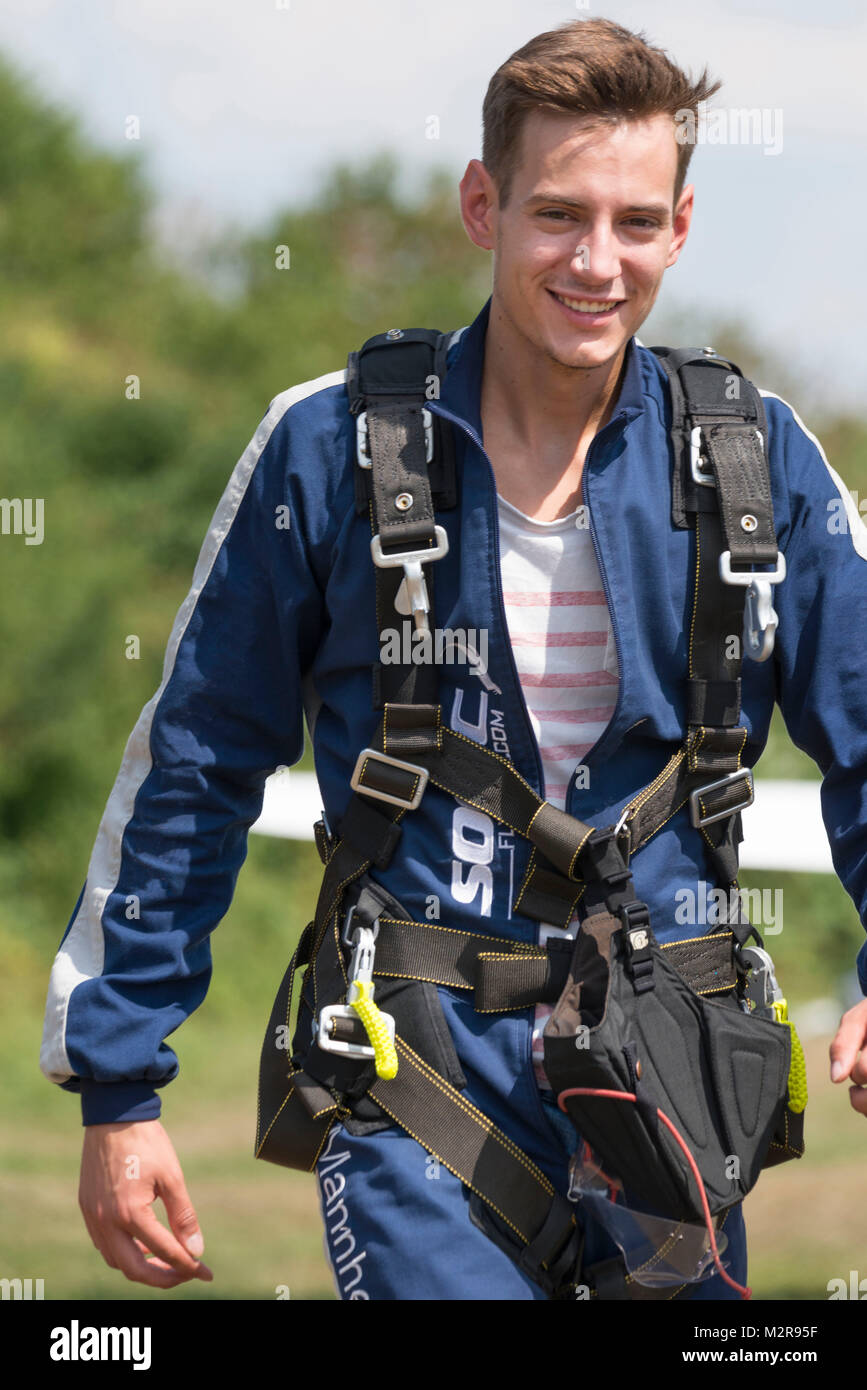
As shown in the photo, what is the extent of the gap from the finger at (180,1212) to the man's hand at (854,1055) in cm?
100

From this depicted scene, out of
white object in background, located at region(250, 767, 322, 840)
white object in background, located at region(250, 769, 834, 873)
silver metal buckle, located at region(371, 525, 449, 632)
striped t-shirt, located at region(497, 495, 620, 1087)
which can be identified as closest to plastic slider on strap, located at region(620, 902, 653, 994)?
striped t-shirt, located at region(497, 495, 620, 1087)

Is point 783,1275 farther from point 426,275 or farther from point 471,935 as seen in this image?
point 426,275

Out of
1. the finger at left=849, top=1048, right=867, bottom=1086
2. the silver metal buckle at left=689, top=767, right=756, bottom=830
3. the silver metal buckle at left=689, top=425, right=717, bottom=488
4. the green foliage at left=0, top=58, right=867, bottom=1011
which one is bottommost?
the finger at left=849, top=1048, right=867, bottom=1086

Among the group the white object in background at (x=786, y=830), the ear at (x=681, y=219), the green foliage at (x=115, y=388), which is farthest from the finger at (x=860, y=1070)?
the green foliage at (x=115, y=388)

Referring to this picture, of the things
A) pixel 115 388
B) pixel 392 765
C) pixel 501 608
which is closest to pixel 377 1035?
pixel 392 765

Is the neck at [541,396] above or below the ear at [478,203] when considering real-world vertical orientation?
below

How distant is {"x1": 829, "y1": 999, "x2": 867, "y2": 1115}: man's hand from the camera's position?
2.51m

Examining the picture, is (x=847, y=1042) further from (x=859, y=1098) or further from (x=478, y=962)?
(x=478, y=962)

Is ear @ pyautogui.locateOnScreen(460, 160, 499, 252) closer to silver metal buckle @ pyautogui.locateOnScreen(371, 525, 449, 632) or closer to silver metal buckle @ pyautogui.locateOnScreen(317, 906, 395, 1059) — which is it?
silver metal buckle @ pyautogui.locateOnScreen(371, 525, 449, 632)

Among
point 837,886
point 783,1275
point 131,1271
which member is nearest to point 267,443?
point 131,1271

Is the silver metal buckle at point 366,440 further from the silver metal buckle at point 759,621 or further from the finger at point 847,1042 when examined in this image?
the finger at point 847,1042

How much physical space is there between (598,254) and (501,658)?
618 millimetres

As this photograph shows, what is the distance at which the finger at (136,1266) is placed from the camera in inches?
102

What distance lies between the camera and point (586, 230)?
2537 millimetres
